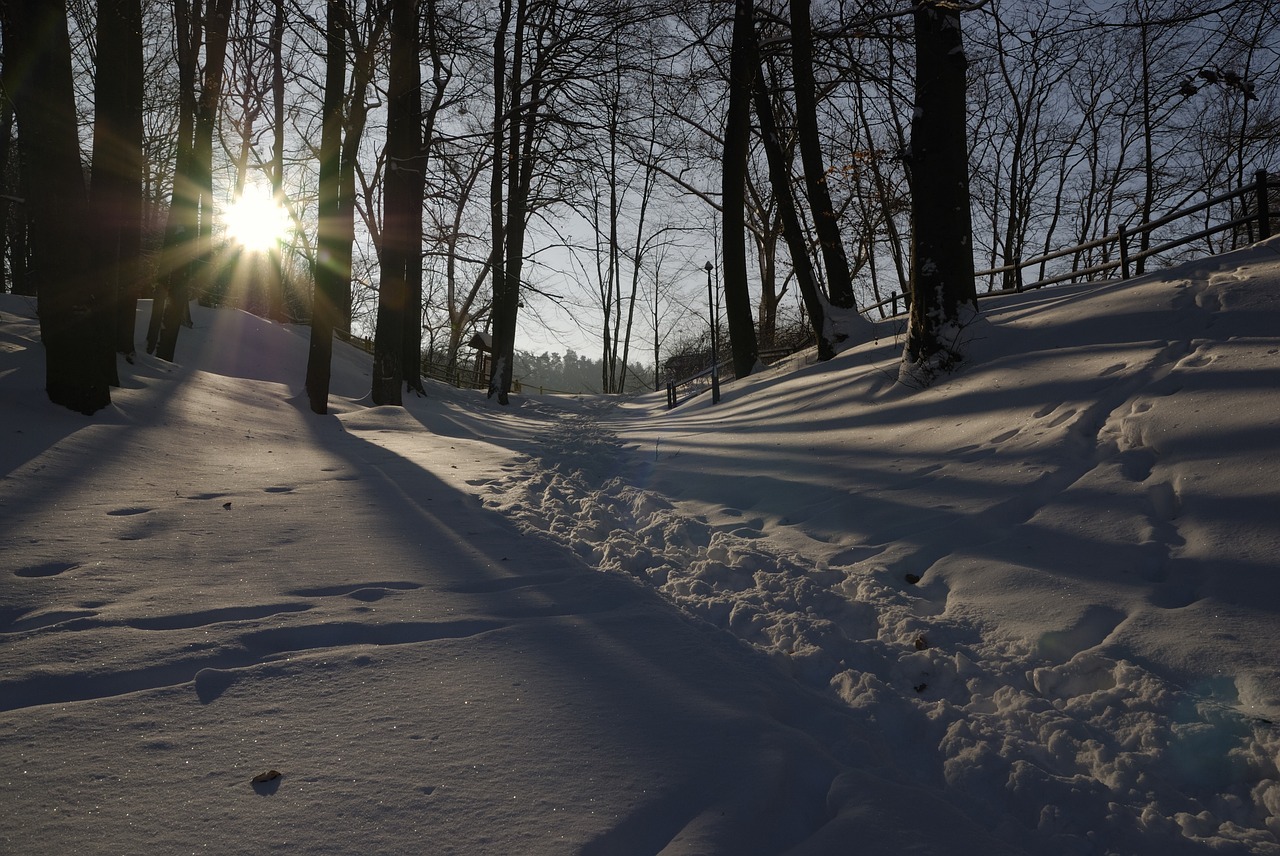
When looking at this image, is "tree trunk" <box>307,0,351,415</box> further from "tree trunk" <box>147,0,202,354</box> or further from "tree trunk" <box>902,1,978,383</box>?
"tree trunk" <box>902,1,978,383</box>

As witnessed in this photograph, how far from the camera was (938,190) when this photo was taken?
728cm

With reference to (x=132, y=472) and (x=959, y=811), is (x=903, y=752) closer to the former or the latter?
(x=959, y=811)

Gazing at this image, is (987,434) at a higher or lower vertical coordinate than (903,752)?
higher

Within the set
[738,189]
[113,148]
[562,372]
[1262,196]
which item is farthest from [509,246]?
[562,372]

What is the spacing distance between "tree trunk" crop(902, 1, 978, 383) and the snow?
1.12 meters

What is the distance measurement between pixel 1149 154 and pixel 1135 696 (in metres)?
26.9

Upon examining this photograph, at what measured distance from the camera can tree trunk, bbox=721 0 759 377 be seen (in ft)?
43.5

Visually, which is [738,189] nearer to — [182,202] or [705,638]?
[182,202]

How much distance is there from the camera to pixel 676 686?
2566mm

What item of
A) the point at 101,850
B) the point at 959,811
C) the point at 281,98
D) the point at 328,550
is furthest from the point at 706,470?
the point at 281,98

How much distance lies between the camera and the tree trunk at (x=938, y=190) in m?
7.25

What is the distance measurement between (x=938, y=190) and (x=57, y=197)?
27.7ft

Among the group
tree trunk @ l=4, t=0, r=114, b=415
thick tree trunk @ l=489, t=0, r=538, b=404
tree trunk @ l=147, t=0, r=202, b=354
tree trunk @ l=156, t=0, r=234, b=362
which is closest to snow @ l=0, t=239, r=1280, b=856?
tree trunk @ l=4, t=0, r=114, b=415

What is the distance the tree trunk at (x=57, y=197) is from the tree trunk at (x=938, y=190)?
26.2 feet
